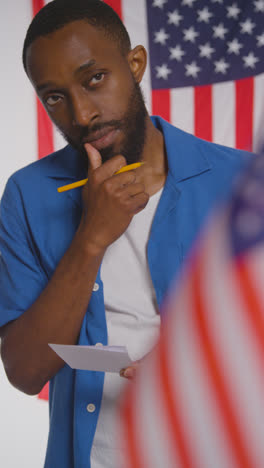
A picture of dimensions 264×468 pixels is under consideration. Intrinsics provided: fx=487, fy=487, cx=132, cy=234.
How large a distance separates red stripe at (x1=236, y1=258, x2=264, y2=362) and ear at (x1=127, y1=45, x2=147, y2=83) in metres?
0.79

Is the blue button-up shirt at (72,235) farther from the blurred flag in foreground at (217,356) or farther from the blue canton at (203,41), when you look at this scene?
the blue canton at (203,41)

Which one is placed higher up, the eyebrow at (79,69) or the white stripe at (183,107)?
the eyebrow at (79,69)

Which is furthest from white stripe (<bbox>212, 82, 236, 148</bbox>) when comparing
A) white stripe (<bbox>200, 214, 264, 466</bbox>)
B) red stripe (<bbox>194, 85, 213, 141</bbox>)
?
white stripe (<bbox>200, 214, 264, 466</bbox>)

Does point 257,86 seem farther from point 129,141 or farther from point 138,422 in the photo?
point 138,422

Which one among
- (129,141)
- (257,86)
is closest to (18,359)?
(129,141)

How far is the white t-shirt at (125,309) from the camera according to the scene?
0.89 m

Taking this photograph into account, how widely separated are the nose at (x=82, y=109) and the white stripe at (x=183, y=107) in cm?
131

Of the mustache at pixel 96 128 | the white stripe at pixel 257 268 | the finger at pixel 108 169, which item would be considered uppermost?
the white stripe at pixel 257 268

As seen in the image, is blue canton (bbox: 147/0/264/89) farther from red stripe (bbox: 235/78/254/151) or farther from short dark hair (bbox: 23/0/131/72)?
short dark hair (bbox: 23/0/131/72)

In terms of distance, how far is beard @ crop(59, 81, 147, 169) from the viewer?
0.98 metres

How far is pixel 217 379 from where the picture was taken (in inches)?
16.8

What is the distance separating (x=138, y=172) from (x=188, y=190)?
0.14 meters

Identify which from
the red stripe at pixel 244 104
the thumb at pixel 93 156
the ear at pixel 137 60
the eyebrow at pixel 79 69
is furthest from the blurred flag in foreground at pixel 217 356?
the red stripe at pixel 244 104

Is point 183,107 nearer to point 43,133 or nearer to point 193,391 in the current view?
Answer: point 43,133
